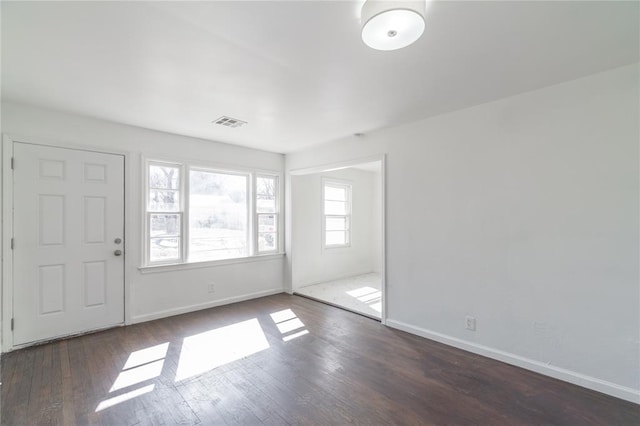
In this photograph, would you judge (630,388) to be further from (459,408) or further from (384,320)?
(384,320)

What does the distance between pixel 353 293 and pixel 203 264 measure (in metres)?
2.68

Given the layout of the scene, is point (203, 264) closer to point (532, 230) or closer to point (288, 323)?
point (288, 323)

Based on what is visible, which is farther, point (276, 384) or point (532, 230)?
point (532, 230)

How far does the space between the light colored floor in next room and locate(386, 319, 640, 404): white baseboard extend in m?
0.89

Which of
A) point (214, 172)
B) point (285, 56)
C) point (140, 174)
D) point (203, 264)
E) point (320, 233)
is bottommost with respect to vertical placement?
point (203, 264)

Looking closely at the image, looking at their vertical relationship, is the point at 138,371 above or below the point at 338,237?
below

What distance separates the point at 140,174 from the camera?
3.85 meters

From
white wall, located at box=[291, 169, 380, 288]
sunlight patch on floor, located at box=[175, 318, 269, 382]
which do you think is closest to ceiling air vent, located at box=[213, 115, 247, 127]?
white wall, located at box=[291, 169, 380, 288]

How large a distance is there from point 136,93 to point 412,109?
283 cm

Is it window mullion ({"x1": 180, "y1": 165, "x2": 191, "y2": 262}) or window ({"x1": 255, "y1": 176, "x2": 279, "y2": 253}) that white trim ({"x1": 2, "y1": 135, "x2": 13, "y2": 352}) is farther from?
window ({"x1": 255, "y1": 176, "x2": 279, "y2": 253})

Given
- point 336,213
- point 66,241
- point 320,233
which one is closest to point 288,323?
point 320,233

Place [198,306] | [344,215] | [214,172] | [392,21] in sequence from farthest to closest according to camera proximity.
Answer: [344,215] < [214,172] < [198,306] < [392,21]

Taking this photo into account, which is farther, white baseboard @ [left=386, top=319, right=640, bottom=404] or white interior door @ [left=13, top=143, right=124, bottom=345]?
white interior door @ [left=13, top=143, right=124, bottom=345]

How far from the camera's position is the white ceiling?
1.69 meters
